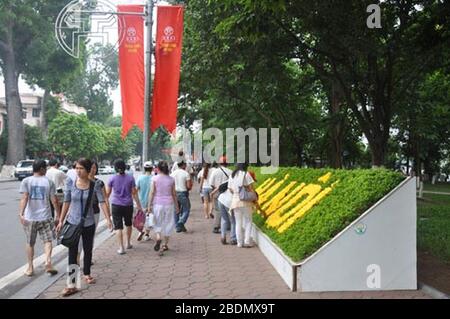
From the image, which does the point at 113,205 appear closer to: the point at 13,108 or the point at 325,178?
the point at 325,178

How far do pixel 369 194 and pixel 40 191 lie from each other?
190 inches

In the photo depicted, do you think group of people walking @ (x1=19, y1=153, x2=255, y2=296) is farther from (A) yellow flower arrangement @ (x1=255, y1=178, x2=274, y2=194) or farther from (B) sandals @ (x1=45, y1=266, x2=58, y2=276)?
(A) yellow flower arrangement @ (x1=255, y1=178, x2=274, y2=194)

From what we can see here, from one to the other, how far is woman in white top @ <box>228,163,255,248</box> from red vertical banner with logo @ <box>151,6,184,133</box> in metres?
3.71

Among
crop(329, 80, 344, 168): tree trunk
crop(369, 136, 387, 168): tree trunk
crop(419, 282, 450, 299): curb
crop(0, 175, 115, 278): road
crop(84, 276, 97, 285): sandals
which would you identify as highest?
crop(329, 80, 344, 168): tree trunk

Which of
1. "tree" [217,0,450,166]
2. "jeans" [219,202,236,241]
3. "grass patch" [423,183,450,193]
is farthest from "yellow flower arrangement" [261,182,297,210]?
"grass patch" [423,183,450,193]

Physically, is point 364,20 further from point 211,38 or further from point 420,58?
point 211,38

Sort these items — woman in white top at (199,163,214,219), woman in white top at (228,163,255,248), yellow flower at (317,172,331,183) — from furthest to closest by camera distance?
woman in white top at (199,163,214,219), woman in white top at (228,163,255,248), yellow flower at (317,172,331,183)

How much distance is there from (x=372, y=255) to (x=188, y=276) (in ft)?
8.72

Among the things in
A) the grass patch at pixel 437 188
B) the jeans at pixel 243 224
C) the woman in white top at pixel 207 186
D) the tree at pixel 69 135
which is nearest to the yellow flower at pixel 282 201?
the jeans at pixel 243 224

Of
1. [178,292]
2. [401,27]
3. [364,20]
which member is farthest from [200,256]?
[401,27]

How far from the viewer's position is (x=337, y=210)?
7223 mm

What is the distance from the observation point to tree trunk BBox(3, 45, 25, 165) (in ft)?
151

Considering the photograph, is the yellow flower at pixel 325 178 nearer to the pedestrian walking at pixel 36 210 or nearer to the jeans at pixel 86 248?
the jeans at pixel 86 248

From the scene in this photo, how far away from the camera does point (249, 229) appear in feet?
32.9
